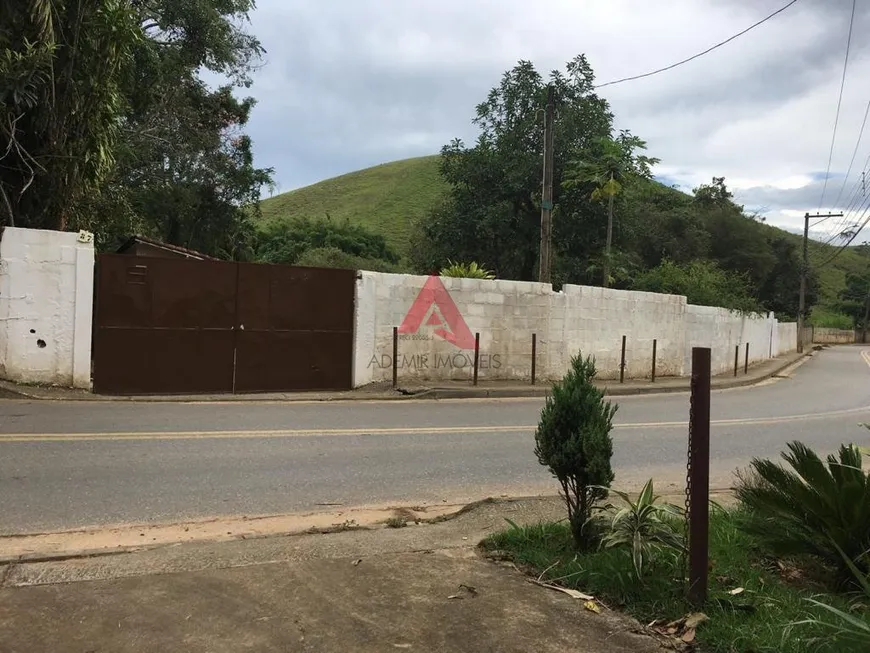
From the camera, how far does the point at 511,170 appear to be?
90.5 ft

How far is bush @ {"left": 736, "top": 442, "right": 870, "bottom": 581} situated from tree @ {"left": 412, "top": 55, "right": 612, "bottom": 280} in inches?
896

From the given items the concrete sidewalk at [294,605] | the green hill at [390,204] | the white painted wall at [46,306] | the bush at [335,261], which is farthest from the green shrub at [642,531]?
the green hill at [390,204]

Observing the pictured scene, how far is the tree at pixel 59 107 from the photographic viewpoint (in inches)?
462

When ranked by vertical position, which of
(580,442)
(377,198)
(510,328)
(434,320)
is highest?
(377,198)

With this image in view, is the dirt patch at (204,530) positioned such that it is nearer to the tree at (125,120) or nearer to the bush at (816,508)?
the bush at (816,508)

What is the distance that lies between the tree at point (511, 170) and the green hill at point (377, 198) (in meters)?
36.3

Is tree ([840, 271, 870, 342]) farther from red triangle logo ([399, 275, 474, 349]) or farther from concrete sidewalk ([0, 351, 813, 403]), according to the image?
red triangle logo ([399, 275, 474, 349])

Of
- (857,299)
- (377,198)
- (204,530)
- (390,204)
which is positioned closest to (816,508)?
(204,530)

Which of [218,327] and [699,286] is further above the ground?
[699,286]

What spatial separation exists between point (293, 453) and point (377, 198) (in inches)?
3135

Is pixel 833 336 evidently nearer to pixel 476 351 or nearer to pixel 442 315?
pixel 476 351

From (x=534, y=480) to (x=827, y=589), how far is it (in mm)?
3325

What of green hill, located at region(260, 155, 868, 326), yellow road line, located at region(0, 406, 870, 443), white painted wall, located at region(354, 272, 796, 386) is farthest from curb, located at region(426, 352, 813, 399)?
green hill, located at region(260, 155, 868, 326)

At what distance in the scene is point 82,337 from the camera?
11547 millimetres
